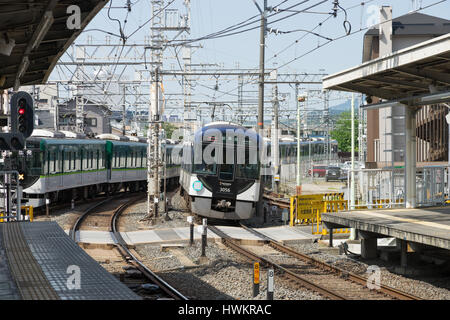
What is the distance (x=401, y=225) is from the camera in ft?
35.4

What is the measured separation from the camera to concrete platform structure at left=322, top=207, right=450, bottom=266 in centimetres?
977

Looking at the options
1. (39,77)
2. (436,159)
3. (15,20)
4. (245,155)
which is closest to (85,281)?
(15,20)

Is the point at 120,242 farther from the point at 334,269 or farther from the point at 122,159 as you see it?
the point at 122,159

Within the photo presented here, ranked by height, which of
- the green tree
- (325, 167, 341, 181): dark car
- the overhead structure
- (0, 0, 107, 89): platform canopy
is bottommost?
(325, 167, 341, 181): dark car

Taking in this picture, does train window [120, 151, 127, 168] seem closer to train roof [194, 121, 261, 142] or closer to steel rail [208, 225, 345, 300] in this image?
train roof [194, 121, 261, 142]

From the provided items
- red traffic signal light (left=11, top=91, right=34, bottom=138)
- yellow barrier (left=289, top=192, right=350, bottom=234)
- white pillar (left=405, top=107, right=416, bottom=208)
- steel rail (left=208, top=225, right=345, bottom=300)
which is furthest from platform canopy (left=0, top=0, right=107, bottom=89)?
yellow barrier (left=289, top=192, right=350, bottom=234)

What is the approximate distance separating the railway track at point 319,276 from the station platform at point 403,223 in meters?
0.89

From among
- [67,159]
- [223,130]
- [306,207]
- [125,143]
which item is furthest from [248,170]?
[125,143]

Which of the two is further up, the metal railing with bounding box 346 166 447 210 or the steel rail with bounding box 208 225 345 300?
the metal railing with bounding box 346 166 447 210

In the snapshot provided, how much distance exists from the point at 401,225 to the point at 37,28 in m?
6.84

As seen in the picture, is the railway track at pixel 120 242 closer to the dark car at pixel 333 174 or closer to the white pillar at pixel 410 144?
the white pillar at pixel 410 144

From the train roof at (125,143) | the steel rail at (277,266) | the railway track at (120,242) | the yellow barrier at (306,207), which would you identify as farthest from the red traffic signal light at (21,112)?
the train roof at (125,143)

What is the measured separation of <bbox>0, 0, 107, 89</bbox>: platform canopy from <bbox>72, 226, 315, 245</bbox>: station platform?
193 inches
